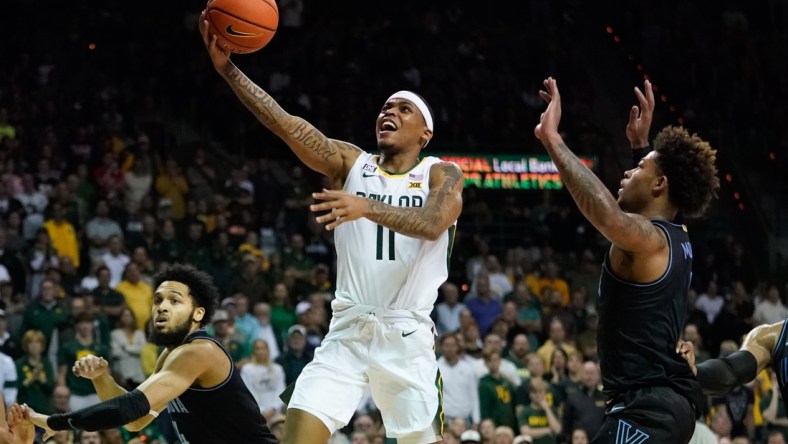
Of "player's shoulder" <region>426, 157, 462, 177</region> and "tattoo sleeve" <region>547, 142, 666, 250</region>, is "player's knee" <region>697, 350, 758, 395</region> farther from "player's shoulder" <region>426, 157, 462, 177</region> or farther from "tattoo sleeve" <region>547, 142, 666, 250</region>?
"player's shoulder" <region>426, 157, 462, 177</region>

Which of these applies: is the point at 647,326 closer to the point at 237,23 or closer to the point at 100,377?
the point at 237,23

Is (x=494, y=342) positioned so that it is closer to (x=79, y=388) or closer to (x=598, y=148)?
(x=79, y=388)

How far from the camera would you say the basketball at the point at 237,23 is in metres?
6.82

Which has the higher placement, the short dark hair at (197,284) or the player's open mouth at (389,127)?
the player's open mouth at (389,127)

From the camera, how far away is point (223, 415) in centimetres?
669

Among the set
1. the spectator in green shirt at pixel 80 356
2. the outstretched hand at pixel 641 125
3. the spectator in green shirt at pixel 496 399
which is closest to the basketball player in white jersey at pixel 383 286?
the outstretched hand at pixel 641 125

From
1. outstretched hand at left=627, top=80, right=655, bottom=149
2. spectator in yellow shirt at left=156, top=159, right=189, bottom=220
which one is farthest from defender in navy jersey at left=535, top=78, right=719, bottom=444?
spectator in yellow shirt at left=156, top=159, right=189, bottom=220

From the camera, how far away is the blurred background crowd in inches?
492

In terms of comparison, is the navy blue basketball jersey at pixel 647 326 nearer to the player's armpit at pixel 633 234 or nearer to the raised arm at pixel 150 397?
the player's armpit at pixel 633 234

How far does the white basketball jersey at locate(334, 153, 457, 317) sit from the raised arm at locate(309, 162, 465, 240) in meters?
0.11

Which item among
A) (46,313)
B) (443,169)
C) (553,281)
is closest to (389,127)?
(443,169)

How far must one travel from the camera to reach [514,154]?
725 inches

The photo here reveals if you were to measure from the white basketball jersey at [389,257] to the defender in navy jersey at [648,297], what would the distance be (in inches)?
50.2

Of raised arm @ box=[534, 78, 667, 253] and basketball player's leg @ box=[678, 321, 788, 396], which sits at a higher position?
raised arm @ box=[534, 78, 667, 253]
